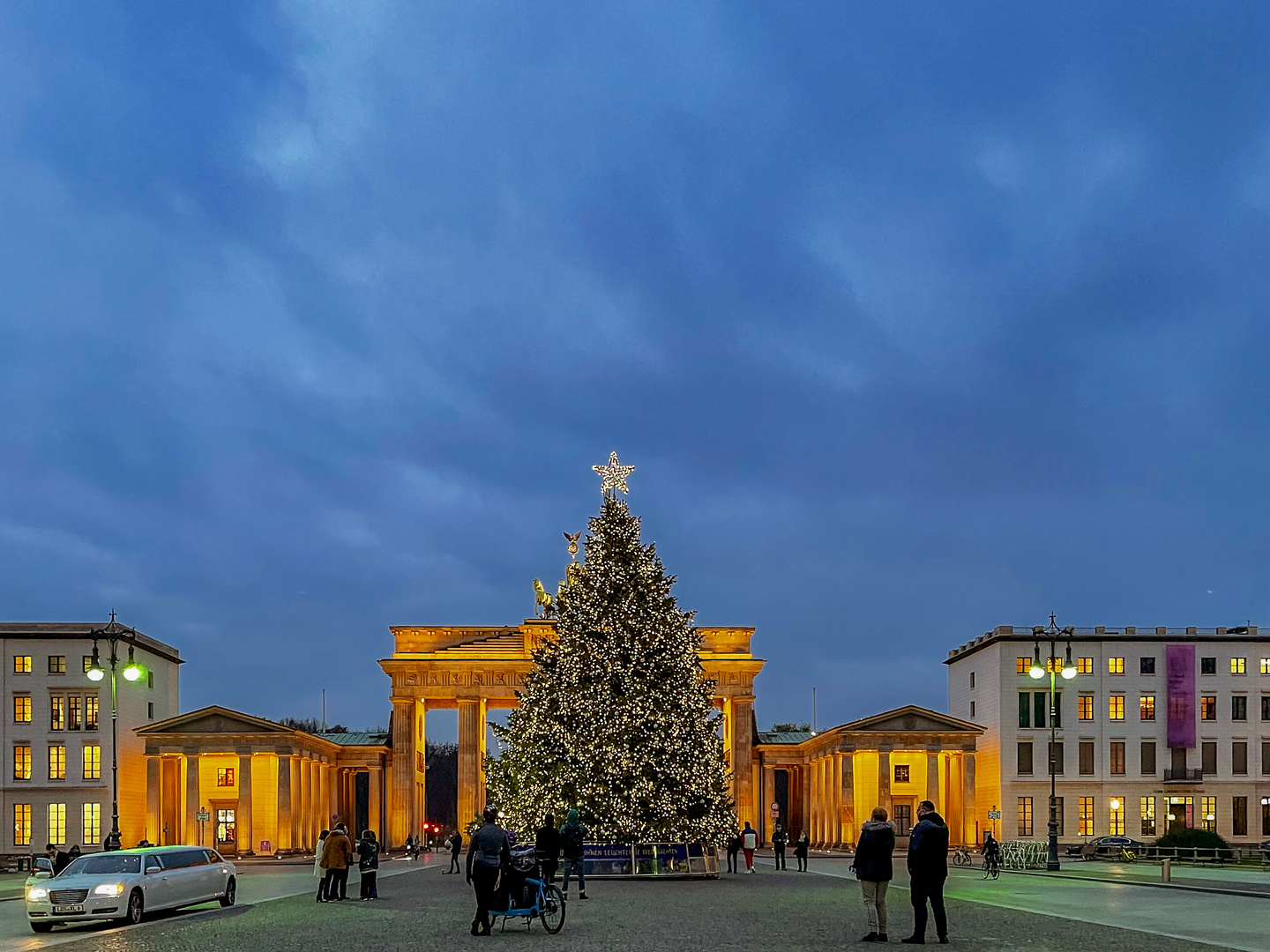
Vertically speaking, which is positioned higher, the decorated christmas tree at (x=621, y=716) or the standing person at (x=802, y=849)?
the decorated christmas tree at (x=621, y=716)

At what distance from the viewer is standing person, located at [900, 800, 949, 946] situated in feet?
67.2

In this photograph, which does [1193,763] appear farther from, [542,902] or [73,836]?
[542,902]

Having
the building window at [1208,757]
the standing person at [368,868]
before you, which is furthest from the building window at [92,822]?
the building window at [1208,757]

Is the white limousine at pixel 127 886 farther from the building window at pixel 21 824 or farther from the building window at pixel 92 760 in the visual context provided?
the building window at pixel 21 824

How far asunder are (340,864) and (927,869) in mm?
17194

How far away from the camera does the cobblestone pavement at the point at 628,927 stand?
21.1 metres

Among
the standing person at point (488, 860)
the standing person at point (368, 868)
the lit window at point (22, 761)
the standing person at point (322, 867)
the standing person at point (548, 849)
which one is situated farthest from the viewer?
the lit window at point (22, 761)

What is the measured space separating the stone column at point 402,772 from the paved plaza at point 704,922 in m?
53.4

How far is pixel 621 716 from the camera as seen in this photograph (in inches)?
1759

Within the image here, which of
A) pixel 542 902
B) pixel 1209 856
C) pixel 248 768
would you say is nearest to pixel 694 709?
pixel 542 902

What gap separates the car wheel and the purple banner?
3048 inches

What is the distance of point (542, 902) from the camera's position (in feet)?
76.7

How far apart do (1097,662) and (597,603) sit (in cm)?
5709

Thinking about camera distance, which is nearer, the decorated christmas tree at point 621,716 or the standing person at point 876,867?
the standing person at point 876,867
